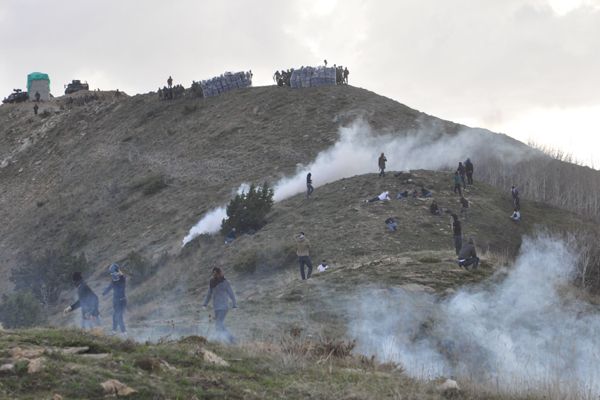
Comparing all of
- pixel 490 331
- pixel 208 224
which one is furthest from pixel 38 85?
pixel 490 331

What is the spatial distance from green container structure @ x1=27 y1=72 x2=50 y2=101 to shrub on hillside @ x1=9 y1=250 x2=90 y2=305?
145 ft

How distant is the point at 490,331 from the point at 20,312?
15.2 metres

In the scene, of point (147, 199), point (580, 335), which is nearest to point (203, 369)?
point (580, 335)

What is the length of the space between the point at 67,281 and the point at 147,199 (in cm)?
1171

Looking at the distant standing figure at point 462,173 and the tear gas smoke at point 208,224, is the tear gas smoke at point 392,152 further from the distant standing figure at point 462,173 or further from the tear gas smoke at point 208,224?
the distant standing figure at point 462,173

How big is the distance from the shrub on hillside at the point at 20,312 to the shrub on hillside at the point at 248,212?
8959 mm

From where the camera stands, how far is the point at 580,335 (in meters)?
13.4

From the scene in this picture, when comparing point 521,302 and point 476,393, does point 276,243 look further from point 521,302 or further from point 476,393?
point 476,393

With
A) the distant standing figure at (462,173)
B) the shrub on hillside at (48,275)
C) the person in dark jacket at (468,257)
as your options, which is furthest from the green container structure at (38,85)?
the person in dark jacket at (468,257)

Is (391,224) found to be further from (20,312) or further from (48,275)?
(48,275)

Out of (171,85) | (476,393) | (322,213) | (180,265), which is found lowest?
(476,393)

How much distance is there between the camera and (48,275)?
101 feet

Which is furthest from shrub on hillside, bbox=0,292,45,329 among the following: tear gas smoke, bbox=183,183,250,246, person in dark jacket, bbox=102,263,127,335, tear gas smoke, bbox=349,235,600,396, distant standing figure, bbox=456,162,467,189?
distant standing figure, bbox=456,162,467,189

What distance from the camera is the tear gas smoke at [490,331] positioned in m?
11.4
